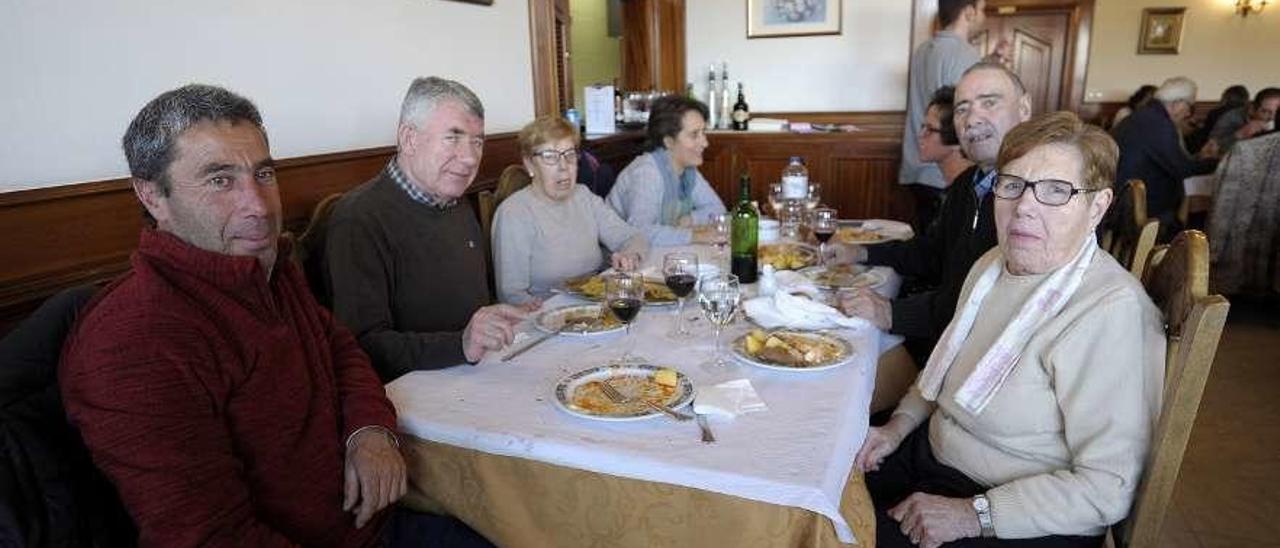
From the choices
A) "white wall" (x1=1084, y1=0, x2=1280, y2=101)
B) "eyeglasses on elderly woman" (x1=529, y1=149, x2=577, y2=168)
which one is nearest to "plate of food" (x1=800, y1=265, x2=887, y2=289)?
"eyeglasses on elderly woman" (x1=529, y1=149, x2=577, y2=168)

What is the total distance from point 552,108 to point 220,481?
297 centimetres

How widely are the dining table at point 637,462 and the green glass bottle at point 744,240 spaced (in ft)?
2.02

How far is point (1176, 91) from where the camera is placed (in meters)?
4.20

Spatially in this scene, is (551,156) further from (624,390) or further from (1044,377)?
(1044,377)

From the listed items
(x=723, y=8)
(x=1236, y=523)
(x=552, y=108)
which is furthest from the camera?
(x=723, y=8)

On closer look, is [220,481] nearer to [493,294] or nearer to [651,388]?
[651,388]

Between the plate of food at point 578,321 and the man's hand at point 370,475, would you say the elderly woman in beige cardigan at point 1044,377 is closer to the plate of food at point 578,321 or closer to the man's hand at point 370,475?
the plate of food at point 578,321

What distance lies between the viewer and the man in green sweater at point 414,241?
1.49 meters

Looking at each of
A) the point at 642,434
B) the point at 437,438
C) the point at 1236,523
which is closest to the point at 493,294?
the point at 437,438

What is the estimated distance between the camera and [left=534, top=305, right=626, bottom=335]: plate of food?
59.9 inches

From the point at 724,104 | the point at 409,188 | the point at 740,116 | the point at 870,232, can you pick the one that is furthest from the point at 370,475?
the point at 724,104

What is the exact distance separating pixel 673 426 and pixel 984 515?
1.76 ft

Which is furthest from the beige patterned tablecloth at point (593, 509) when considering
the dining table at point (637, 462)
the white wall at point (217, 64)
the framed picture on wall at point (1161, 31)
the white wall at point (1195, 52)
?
the framed picture on wall at point (1161, 31)

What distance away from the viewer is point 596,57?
20.1 feet
